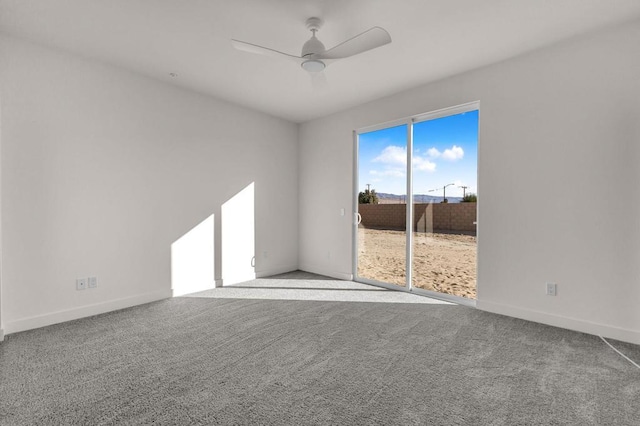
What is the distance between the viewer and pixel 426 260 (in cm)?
405

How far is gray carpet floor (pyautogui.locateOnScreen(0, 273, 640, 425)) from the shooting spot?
5.63 ft

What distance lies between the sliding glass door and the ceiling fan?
1.90m

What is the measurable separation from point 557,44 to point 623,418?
3.03 metres

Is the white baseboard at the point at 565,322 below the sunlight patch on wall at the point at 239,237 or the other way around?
below

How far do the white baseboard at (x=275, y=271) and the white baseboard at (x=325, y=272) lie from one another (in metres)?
0.19

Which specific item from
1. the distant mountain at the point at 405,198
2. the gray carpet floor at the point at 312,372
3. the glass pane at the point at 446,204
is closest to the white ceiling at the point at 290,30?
the glass pane at the point at 446,204

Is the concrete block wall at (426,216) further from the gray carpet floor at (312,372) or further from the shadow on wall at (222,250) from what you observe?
the shadow on wall at (222,250)

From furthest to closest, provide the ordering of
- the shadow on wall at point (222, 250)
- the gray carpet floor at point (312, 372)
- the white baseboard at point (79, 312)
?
the shadow on wall at point (222, 250)
the white baseboard at point (79, 312)
the gray carpet floor at point (312, 372)

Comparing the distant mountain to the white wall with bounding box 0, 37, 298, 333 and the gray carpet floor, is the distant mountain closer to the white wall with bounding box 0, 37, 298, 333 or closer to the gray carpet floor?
the gray carpet floor

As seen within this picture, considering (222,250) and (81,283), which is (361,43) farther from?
(81,283)

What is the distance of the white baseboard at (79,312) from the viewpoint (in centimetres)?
278

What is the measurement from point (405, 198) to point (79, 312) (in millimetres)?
3938

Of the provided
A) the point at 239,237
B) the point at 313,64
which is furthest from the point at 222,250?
the point at 313,64

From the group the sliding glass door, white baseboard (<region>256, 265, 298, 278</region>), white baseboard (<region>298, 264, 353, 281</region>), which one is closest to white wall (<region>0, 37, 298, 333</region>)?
white baseboard (<region>256, 265, 298, 278</region>)
